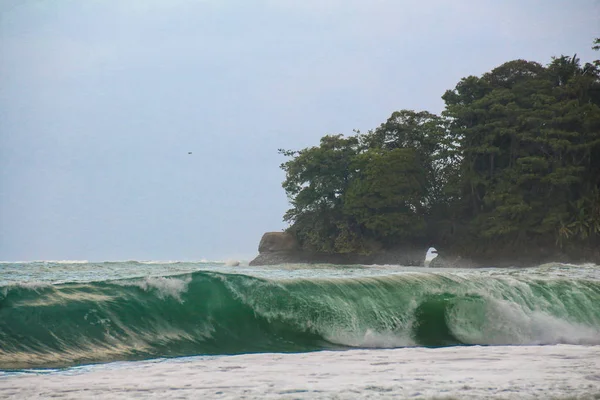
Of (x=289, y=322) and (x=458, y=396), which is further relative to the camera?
(x=289, y=322)

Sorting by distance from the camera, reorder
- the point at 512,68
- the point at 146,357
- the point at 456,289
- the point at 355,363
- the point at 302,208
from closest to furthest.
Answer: the point at 355,363
the point at 146,357
the point at 456,289
the point at 512,68
the point at 302,208

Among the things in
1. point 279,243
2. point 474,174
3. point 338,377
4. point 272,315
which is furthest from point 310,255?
point 338,377

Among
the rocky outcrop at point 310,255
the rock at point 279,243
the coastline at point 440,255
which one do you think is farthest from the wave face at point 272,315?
the rock at point 279,243

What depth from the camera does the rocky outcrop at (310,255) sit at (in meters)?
33.3

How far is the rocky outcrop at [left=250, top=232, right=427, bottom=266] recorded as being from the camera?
33.3m

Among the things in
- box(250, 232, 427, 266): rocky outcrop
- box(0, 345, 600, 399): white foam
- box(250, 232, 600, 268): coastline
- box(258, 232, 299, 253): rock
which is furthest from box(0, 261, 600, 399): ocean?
box(258, 232, 299, 253): rock

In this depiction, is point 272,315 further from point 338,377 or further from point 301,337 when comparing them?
point 338,377

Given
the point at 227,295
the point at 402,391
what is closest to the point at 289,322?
the point at 227,295

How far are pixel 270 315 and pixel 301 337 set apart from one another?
0.50 m

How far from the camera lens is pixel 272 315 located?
6723mm

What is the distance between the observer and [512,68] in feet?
107

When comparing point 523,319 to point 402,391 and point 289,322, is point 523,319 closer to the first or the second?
point 289,322

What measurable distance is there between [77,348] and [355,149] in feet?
102

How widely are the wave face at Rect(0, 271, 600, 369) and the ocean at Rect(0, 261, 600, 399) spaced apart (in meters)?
0.02
